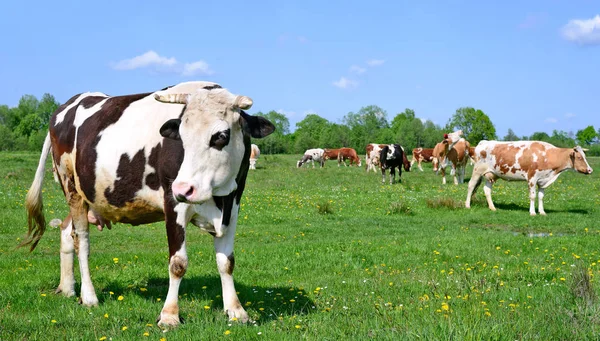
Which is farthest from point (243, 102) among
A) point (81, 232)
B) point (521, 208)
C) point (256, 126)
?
point (521, 208)

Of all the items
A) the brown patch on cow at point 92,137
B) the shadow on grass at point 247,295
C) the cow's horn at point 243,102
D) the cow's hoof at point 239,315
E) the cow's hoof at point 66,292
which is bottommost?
the cow's hoof at point 66,292

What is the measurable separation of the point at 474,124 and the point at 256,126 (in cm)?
12722

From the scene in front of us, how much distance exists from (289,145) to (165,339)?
11007 cm

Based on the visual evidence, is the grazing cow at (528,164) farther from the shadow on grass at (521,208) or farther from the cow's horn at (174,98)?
the cow's horn at (174,98)

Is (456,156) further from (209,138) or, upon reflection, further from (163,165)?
(209,138)

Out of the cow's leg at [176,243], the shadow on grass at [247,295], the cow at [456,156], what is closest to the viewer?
the cow's leg at [176,243]

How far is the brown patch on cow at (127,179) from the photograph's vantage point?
7090 millimetres

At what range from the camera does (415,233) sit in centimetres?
1634

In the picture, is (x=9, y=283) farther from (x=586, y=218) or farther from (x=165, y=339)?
(x=586, y=218)

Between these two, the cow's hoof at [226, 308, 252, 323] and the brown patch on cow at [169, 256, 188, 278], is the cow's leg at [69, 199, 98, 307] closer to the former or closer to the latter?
the brown patch on cow at [169, 256, 188, 278]

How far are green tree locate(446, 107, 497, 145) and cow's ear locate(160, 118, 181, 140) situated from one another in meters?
123

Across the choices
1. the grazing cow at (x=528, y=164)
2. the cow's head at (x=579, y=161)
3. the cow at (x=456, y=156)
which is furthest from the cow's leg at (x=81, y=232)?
the cow at (x=456, y=156)

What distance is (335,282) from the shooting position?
29.0 feet

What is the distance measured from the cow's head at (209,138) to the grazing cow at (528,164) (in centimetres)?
1731
